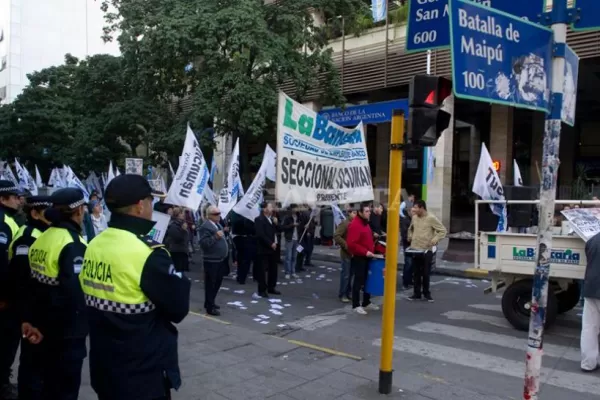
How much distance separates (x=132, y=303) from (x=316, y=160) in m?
4.82

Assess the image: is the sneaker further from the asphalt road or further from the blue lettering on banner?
the blue lettering on banner

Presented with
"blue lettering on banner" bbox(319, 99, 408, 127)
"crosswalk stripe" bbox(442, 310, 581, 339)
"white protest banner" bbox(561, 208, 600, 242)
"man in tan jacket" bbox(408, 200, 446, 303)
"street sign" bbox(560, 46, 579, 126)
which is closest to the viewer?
"street sign" bbox(560, 46, 579, 126)

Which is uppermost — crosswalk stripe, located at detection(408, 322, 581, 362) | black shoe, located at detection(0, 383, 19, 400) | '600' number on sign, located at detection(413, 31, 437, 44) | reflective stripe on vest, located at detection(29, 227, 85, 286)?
'600' number on sign, located at detection(413, 31, 437, 44)

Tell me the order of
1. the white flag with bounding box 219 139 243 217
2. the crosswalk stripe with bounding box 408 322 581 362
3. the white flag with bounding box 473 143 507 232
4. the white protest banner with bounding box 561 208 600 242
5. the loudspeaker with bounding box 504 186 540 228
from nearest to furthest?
the crosswalk stripe with bounding box 408 322 581 362, the white protest banner with bounding box 561 208 600 242, the loudspeaker with bounding box 504 186 540 228, the white flag with bounding box 473 143 507 232, the white flag with bounding box 219 139 243 217

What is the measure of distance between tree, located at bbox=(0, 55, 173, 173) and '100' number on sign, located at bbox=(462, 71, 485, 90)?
17.2m

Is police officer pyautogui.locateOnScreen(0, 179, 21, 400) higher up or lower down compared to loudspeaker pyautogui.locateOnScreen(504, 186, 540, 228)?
lower down

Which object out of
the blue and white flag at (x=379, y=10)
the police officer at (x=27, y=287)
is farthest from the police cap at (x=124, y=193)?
the blue and white flag at (x=379, y=10)

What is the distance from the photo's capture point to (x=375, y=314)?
8766 mm

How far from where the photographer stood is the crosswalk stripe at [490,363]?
5645 mm

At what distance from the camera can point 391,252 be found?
504 cm

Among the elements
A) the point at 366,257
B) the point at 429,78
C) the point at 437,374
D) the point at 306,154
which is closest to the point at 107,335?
the point at 429,78

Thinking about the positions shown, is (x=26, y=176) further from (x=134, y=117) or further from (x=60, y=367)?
(x=60, y=367)

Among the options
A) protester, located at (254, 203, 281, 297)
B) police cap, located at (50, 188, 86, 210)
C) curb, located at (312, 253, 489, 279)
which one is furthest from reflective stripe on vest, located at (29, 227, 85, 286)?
curb, located at (312, 253, 489, 279)

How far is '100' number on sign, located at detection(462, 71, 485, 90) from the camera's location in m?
3.13
